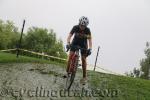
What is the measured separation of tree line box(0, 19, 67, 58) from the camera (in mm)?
91875

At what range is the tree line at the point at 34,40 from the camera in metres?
91.9

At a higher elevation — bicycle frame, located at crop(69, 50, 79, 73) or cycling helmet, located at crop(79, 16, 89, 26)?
cycling helmet, located at crop(79, 16, 89, 26)

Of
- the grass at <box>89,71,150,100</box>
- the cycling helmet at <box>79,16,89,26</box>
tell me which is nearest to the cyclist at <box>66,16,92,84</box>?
the cycling helmet at <box>79,16,89,26</box>

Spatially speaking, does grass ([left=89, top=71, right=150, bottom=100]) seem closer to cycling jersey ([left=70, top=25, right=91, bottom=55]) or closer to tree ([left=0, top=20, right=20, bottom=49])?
cycling jersey ([left=70, top=25, right=91, bottom=55])

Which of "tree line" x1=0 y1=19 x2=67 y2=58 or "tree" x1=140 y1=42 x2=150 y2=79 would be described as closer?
"tree" x1=140 y1=42 x2=150 y2=79

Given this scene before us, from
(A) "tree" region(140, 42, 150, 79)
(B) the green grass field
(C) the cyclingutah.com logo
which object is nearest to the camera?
(C) the cyclingutah.com logo

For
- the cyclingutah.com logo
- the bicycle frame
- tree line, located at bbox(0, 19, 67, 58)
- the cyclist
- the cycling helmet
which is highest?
tree line, located at bbox(0, 19, 67, 58)

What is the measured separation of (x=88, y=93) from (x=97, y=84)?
191cm

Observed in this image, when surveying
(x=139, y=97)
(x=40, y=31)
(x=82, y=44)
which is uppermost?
(x=40, y=31)

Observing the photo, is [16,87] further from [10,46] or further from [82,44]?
[10,46]

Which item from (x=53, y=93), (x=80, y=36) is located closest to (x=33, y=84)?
(x=53, y=93)

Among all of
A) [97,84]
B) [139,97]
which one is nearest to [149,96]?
[139,97]

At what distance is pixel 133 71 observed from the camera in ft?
298

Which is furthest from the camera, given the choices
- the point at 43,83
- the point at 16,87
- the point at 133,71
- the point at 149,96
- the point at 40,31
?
the point at 40,31
